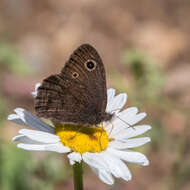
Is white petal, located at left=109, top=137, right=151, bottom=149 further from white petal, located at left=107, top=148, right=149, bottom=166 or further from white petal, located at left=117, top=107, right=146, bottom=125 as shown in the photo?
white petal, located at left=117, top=107, right=146, bottom=125

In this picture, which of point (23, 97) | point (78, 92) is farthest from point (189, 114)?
point (23, 97)

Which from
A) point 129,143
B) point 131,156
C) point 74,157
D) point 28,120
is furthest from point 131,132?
point 28,120

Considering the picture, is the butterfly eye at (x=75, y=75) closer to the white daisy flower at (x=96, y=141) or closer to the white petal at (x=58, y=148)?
the white daisy flower at (x=96, y=141)

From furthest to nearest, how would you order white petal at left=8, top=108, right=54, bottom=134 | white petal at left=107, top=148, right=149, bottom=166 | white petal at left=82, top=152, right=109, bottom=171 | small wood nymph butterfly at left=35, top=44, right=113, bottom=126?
small wood nymph butterfly at left=35, top=44, right=113, bottom=126 → white petal at left=8, top=108, right=54, bottom=134 → white petal at left=107, top=148, right=149, bottom=166 → white petal at left=82, top=152, right=109, bottom=171

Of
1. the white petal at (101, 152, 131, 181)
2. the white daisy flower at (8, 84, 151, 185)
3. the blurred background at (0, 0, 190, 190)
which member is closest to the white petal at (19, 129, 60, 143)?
the white daisy flower at (8, 84, 151, 185)

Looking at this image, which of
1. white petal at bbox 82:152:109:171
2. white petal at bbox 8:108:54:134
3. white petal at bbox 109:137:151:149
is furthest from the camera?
white petal at bbox 8:108:54:134

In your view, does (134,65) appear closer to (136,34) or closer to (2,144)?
(2,144)
